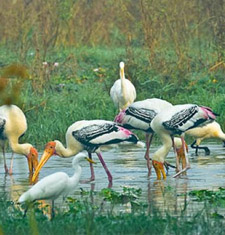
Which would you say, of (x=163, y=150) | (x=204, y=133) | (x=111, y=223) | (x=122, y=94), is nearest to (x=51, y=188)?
(x=111, y=223)

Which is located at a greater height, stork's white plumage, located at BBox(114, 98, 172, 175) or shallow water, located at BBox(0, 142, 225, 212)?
stork's white plumage, located at BBox(114, 98, 172, 175)

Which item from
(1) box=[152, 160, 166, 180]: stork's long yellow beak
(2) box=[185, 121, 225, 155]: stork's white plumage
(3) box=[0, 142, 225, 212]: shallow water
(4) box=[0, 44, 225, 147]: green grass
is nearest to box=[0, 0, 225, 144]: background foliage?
(4) box=[0, 44, 225, 147]: green grass

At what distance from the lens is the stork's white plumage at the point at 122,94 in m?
14.6

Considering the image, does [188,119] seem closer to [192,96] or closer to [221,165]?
[221,165]

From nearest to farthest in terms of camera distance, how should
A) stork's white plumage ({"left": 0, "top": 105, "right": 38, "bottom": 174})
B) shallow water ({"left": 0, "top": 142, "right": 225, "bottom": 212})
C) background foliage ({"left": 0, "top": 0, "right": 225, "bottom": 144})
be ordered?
shallow water ({"left": 0, "top": 142, "right": 225, "bottom": 212})
stork's white plumage ({"left": 0, "top": 105, "right": 38, "bottom": 174})
background foliage ({"left": 0, "top": 0, "right": 225, "bottom": 144})

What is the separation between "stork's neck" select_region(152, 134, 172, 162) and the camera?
34.8 feet

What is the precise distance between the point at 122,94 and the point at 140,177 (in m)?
4.18

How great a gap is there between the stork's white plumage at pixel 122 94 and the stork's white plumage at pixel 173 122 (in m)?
3.62

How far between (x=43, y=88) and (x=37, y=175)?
7.20 metres

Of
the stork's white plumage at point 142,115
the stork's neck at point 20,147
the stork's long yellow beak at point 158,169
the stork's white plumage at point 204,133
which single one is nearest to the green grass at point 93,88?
the stork's white plumage at point 204,133

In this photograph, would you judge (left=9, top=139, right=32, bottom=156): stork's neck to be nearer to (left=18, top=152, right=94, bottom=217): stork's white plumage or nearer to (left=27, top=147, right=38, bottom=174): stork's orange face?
(left=27, top=147, right=38, bottom=174): stork's orange face

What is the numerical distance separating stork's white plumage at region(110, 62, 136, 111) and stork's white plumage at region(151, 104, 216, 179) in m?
3.62

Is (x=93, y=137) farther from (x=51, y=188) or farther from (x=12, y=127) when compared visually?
(x=51, y=188)

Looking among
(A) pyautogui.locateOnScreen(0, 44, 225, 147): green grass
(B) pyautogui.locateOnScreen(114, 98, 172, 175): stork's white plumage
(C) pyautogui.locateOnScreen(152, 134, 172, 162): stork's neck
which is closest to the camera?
(C) pyautogui.locateOnScreen(152, 134, 172, 162): stork's neck
